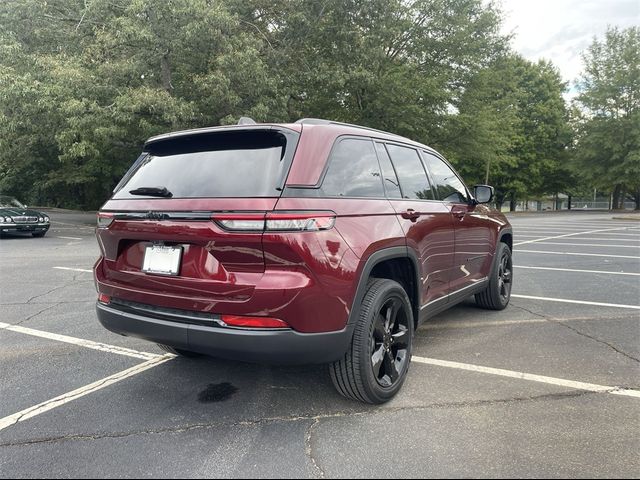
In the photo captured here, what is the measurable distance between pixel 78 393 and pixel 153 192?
1.54m

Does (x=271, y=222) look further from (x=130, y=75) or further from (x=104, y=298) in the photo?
(x=130, y=75)

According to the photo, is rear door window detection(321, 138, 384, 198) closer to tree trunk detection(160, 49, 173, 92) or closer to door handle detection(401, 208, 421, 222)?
door handle detection(401, 208, 421, 222)

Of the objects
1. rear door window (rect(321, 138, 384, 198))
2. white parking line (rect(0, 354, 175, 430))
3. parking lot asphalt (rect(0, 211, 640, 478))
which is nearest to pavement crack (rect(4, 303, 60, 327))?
parking lot asphalt (rect(0, 211, 640, 478))

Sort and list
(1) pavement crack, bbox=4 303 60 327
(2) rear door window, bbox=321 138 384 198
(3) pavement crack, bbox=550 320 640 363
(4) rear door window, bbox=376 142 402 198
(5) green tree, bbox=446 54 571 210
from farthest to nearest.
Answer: (5) green tree, bbox=446 54 571 210
(1) pavement crack, bbox=4 303 60 327
(3) pavement crack, bbox=550 320 640 363
(4) rear door window, bbox=376 142 402 198
(2) rear door window, bbox=321 138 384 198

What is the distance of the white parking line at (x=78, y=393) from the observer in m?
A: 2.96

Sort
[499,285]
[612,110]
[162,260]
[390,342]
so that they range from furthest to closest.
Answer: [612,110], [499,285], [390,342], [162,260]

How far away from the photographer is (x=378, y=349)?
3117 mm

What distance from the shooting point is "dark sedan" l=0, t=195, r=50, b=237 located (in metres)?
15.1

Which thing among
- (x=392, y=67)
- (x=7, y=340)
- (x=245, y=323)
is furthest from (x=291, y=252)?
(x=392, y=67)

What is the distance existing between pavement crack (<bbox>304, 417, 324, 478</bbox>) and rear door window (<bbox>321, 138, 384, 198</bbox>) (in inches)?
53.6

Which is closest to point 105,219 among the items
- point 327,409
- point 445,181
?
point 327,409

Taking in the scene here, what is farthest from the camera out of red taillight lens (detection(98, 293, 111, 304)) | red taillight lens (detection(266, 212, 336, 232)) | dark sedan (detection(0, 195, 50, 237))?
dark sedan (detection(0, 195, 50, 237))

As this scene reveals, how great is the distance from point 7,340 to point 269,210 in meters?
3.57

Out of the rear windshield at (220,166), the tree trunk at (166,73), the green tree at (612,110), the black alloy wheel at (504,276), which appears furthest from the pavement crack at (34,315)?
the green tree at (612,110)
